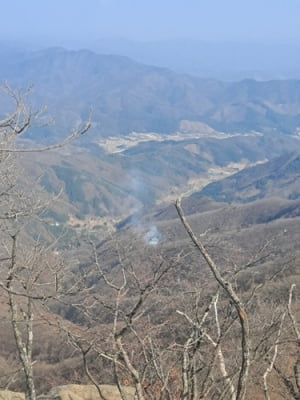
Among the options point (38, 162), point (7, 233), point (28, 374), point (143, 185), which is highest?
point (7, 233)

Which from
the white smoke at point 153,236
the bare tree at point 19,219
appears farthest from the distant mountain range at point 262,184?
the bare tree at point 19,219

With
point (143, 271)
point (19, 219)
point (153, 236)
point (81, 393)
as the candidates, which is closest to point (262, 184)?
point (153, 236)

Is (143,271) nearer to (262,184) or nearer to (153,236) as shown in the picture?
(153,236)

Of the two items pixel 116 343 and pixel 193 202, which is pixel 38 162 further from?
pixel 116 343

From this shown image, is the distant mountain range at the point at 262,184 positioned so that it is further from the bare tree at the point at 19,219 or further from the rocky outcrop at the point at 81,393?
the bare tree at the point at 19,219

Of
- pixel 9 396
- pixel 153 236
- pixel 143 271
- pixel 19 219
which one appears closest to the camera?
pixel 19 219

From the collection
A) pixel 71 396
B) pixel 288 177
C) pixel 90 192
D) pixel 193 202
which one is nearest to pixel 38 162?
pixel 90 192

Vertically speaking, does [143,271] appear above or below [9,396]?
below

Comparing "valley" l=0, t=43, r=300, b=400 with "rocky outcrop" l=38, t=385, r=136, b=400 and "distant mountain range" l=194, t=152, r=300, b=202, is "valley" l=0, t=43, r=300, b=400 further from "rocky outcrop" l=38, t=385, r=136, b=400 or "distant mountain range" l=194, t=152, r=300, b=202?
"rocky outcrop" l=38, t=385, r=136, b=400
